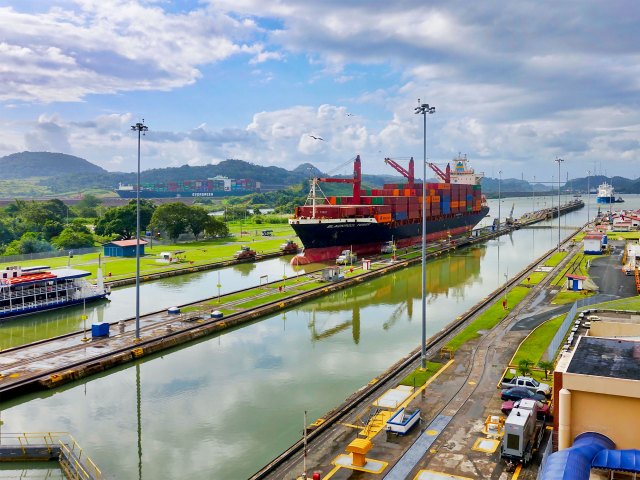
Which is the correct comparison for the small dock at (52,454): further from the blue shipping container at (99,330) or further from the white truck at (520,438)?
the white truck at (520,438)

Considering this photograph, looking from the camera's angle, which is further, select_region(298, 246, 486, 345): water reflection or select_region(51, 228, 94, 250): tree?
select_region(51, 228, 94, 250): tree

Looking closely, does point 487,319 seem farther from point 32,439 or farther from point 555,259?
point 555,259

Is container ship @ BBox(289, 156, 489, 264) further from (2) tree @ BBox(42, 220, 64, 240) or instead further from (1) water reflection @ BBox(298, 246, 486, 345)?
(2) tree @ BBox(42, 220, 64, 240)

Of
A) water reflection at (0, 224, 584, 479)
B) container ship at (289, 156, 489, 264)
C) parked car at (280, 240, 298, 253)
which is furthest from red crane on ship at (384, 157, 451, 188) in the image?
water reflection at (0, 224, 584, 479)

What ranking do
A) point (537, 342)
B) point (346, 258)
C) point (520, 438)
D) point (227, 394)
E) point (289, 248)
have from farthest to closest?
point (289, 248)
point (346, 258)
point (537, 342)
point (227, 394)
point (520, 438)

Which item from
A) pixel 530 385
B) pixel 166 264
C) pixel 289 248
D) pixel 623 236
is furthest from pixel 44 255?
pixel 623 236

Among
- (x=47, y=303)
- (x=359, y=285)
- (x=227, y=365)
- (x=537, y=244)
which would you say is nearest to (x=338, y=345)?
(x=227, y=365)

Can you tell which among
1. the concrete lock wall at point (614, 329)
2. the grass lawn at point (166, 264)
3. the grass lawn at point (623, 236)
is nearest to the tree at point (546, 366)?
the concrete lock wall at point (614, 329)
